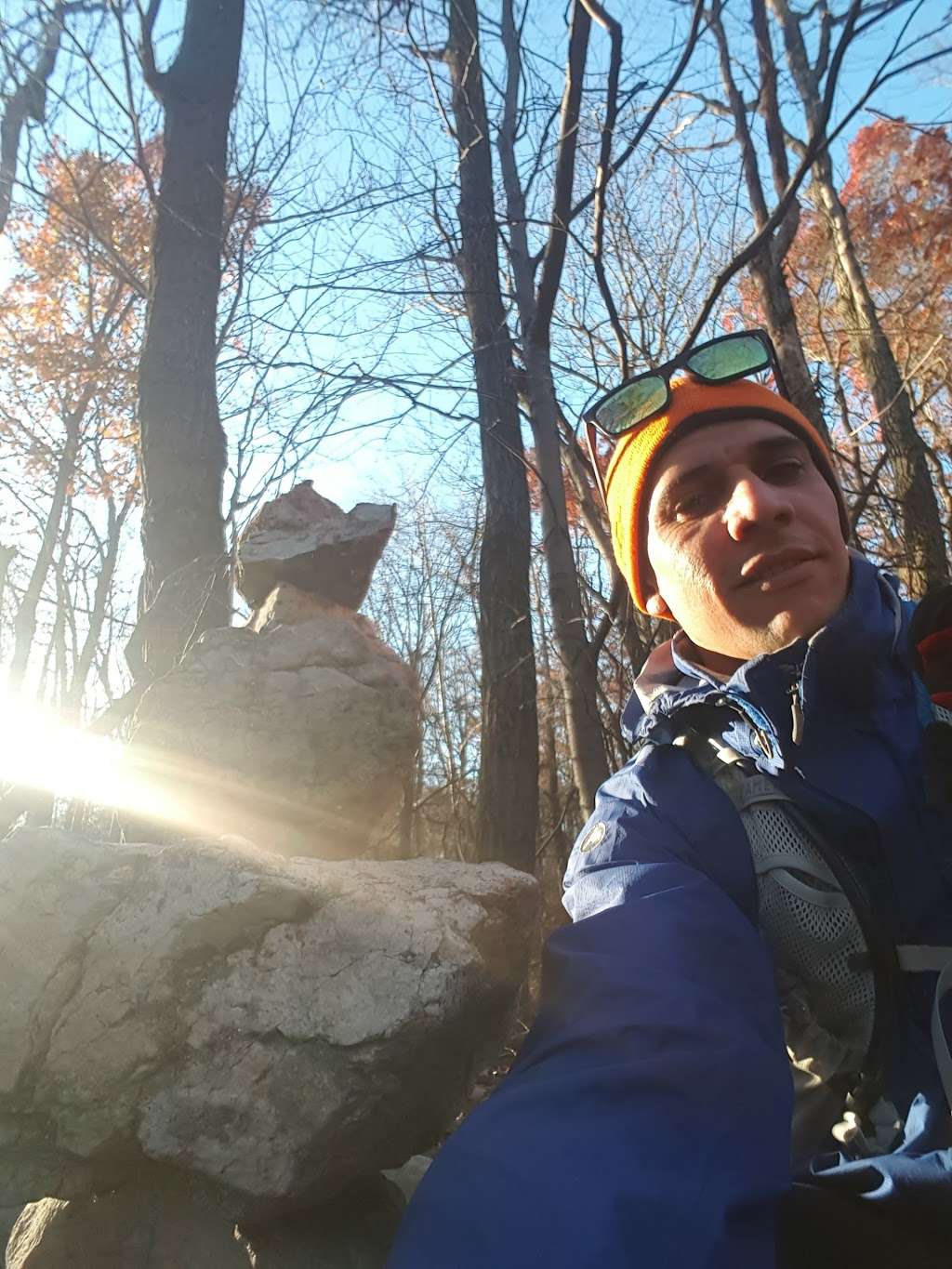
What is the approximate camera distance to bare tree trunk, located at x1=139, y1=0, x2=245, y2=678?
3.60 meters

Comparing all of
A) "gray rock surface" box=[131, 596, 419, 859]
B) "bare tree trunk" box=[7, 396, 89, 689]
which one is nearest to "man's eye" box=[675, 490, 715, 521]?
"gray rock surface" box=[131, 596, 419, 859]

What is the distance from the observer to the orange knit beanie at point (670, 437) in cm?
163

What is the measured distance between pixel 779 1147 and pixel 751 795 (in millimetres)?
502

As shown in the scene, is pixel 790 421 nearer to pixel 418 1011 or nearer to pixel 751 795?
pixel 751 795

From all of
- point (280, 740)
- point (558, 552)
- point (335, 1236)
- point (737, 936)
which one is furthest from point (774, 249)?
point (335, 1236)

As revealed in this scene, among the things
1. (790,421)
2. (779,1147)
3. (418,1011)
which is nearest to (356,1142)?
(418,1011)

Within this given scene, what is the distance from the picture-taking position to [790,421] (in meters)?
1.68

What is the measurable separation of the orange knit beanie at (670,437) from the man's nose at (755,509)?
250 mm

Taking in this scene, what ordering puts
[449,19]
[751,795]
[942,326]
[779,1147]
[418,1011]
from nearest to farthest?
[779,1147], [751,795], [418,1011], [449,19], [942,326]

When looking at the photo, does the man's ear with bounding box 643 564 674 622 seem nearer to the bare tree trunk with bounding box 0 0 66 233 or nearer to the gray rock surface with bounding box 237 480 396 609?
the gray rock surface with bounding box 237 480 396 609

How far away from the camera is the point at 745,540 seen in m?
1.40

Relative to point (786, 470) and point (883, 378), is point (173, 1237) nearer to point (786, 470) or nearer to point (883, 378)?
point (786, 470)

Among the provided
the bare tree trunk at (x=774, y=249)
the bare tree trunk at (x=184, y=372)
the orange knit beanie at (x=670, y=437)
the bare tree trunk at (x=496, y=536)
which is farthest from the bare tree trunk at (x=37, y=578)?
the orange knit beanie at (x=670, y=437)

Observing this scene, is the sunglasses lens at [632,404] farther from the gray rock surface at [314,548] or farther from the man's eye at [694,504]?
the gray rock surface at [314,548]
